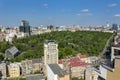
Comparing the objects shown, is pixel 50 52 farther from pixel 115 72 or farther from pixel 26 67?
pixel 115 72

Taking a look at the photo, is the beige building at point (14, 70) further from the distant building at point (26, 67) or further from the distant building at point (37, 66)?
the distant building at point (37, 66)

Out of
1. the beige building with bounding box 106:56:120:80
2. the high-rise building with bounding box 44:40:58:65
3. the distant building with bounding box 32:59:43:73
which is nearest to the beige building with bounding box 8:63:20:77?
the distant building with bounding box 32:59:43:73

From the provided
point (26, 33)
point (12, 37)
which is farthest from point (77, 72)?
point (26, 33)

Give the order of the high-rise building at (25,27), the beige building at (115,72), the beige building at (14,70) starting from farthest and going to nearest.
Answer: the high-rise building at (25,27) → the beige building at (14,70) → the beige building at (115,72)

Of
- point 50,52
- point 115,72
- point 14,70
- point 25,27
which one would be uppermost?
point 25,27

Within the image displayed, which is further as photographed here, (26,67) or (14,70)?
(26,67)

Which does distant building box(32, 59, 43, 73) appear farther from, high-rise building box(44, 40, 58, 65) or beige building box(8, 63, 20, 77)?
high-rise building box(44, 40, 58, 65)

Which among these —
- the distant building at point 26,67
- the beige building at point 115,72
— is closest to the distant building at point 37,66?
the distant building at point 26,67

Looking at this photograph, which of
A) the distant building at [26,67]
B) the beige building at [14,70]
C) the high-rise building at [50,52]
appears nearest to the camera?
the high-rise building at [50,52]

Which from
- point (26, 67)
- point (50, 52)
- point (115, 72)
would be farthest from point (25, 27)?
point (115, 72)

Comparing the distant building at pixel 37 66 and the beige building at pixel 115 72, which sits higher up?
the beige building at pixel 115 72

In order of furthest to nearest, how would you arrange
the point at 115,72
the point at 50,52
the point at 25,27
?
the point at 25,27 → the point at 50,52 → the point at 115,72

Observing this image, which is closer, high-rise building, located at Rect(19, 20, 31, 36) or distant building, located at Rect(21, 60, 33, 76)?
distant building, located at Rect(21, 60, 33, 76)
